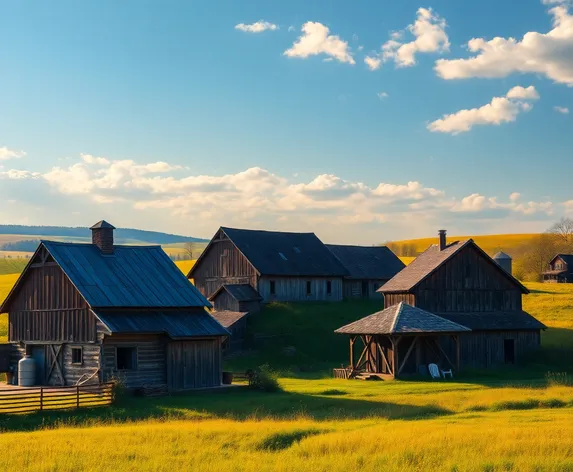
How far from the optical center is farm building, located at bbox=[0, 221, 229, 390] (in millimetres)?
41375

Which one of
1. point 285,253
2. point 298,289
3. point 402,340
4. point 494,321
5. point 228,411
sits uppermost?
point 285,253

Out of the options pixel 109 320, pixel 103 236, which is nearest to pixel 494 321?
pixel 103 236

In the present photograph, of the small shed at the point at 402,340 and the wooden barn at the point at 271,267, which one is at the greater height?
the wooden barn at the point at 271,267

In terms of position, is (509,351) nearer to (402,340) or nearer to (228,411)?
(402,340)

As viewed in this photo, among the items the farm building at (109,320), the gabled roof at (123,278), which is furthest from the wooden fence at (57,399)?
the gabled roof at (123,278)

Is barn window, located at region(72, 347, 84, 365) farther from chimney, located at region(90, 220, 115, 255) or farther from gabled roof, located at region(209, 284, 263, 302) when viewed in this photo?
gabled roof, located at region(209, 284, 263, 302)

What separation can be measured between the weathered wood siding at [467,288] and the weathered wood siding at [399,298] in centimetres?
41

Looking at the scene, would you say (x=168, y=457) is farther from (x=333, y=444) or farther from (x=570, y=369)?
(x=570, y=369)

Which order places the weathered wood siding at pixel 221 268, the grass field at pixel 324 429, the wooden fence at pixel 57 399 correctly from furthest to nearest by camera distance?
the weathered wood siding at pixel 221 268
the wooden fence at pixel 57 399
the grass field at pixel 324 429

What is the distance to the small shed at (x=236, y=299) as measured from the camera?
221 ft

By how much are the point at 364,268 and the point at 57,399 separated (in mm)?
49107

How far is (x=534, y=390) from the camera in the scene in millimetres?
41031

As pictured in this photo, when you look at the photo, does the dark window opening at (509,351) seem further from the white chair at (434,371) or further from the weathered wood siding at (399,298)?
the white chair at (434,371)

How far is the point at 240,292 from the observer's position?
6844 centimetres
